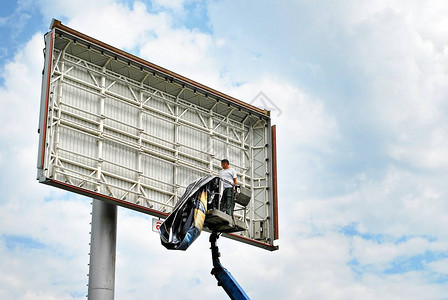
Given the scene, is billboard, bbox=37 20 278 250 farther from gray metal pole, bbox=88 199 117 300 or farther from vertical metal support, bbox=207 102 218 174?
gray metal pole, bbox=88 199 117 300

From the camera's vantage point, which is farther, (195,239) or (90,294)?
(90,294)

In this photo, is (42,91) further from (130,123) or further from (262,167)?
(262,167)

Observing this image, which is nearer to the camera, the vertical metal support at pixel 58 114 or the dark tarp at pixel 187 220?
the dark tarp at pixel 187 220

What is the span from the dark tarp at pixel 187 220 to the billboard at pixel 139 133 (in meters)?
8.00

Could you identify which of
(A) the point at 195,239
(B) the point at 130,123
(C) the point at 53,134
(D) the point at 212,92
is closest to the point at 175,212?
(A) the point at 195,239

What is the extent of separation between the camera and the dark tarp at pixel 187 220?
17.3 m

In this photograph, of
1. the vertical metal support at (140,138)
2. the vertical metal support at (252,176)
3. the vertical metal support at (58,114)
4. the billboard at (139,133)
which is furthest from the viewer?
the vertical metal support at (252,176)

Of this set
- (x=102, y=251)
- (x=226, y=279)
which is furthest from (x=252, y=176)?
(x=226, y=279)

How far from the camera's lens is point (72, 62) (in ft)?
90.5

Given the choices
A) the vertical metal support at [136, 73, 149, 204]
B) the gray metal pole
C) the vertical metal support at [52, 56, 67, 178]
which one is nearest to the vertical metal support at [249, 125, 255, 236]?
the vertical metal support at [136, 73, 149, 204]

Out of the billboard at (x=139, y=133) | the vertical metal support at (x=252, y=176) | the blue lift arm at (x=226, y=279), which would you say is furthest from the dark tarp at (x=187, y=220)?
the vertical metal support at (x=252, y=176)

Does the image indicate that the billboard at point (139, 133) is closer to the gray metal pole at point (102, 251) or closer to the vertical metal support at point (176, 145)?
the vertical metal support at point (176, 145)

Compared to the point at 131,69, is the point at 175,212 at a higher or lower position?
lower

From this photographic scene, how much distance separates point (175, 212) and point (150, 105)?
1246 cm
